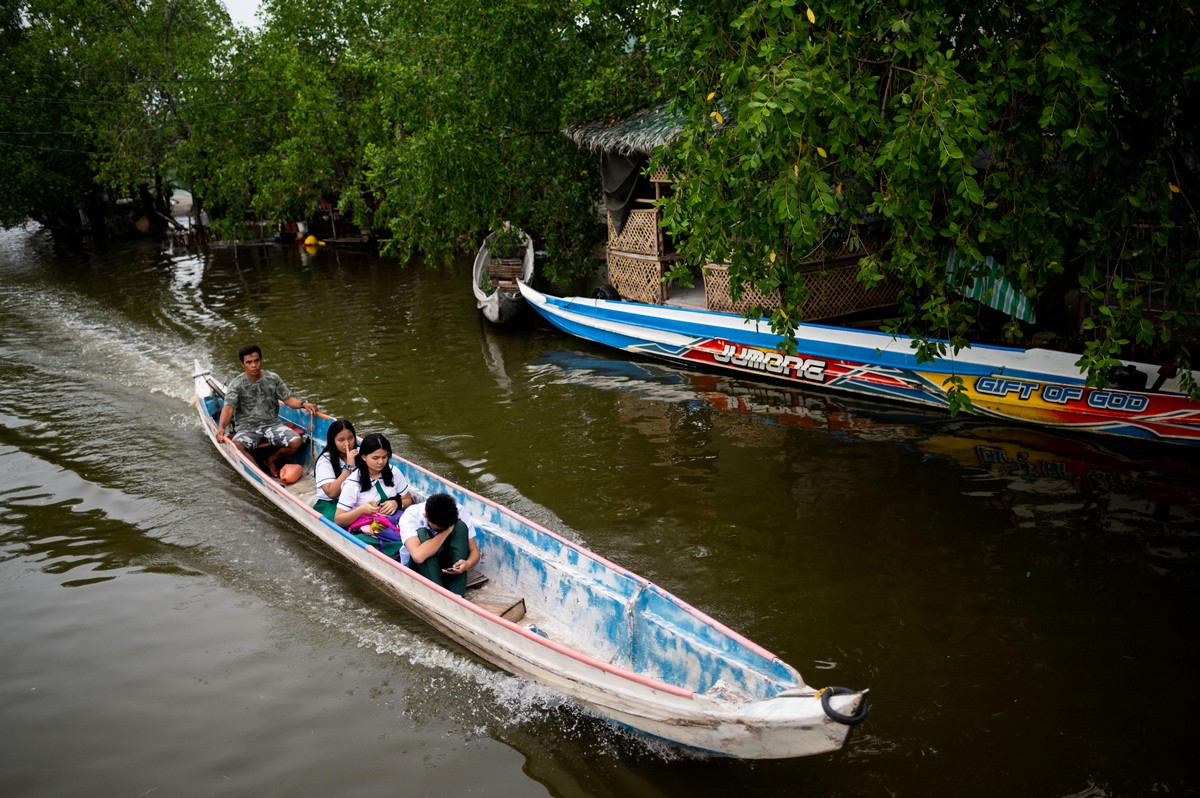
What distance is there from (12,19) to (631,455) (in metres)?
36.5

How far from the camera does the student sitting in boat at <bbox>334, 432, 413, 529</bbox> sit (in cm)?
→ 721

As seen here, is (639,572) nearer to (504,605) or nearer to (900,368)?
(504,605)

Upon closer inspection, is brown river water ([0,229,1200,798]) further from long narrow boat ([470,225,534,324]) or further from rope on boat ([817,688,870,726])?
long narrow boat ([470,225,534,324])

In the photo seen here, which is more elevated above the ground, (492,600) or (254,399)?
(254,399)

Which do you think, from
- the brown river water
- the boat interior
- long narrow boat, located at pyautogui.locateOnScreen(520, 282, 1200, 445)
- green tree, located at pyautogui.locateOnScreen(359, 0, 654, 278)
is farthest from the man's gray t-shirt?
green tree, located at pyautogui.locateOnScreen(359, 0, 654, 278)

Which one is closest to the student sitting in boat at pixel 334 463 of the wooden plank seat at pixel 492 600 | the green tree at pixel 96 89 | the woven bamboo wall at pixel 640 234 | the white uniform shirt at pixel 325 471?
the white uniform shirt at pixel 325 471

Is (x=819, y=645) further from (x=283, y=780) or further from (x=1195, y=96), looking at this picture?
(x=1195, y=96)

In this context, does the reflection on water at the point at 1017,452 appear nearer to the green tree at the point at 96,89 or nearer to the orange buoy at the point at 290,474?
the orange buoy at the point at 290,474

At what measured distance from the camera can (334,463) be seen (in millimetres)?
8016

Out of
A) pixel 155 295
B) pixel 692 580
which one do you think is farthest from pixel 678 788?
pixel 155 295

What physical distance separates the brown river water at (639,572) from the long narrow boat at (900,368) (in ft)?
0.89

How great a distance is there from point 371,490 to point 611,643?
2.87 meters

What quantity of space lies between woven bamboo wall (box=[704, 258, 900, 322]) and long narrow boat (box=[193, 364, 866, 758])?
22.0 feet

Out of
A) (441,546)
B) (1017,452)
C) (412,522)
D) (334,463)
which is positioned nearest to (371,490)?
(334,463)
